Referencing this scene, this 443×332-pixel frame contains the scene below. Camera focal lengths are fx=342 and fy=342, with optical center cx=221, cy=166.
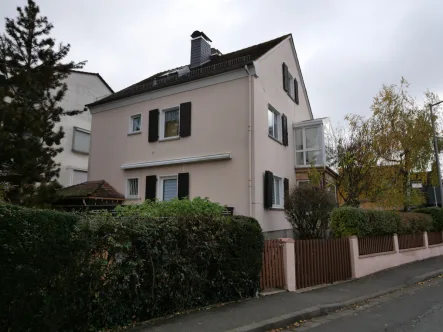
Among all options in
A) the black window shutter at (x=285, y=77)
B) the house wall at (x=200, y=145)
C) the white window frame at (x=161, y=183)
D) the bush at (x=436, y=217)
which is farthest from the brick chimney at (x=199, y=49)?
the bush at (x=436, y=217)

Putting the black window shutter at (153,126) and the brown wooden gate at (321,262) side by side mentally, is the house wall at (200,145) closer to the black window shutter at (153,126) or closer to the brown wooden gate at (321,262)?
the black window shutter at (153,126)

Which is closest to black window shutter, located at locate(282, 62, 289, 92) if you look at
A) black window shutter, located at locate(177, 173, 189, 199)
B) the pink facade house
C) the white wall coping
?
the pink facade house

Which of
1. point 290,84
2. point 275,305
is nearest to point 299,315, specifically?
point 275,305

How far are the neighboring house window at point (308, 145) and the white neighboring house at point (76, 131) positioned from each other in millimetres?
14310

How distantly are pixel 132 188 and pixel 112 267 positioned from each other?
11.1 meters

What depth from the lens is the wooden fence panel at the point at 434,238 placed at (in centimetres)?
1736

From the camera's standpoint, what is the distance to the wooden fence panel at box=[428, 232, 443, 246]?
1736 centimetres

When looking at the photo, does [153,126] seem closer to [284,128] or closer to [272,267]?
[284,128]

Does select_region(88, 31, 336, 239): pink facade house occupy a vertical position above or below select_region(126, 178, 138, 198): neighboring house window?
above

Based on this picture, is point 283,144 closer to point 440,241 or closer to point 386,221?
point 386,221

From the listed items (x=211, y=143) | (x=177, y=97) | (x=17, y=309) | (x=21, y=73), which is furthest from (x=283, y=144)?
(x=17, y=309)

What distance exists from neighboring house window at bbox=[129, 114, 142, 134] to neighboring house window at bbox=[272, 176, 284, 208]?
22.7 ft

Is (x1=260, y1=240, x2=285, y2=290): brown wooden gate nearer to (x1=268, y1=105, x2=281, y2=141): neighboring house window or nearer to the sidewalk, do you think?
the sidewalk

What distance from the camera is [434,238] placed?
58.7 ft
